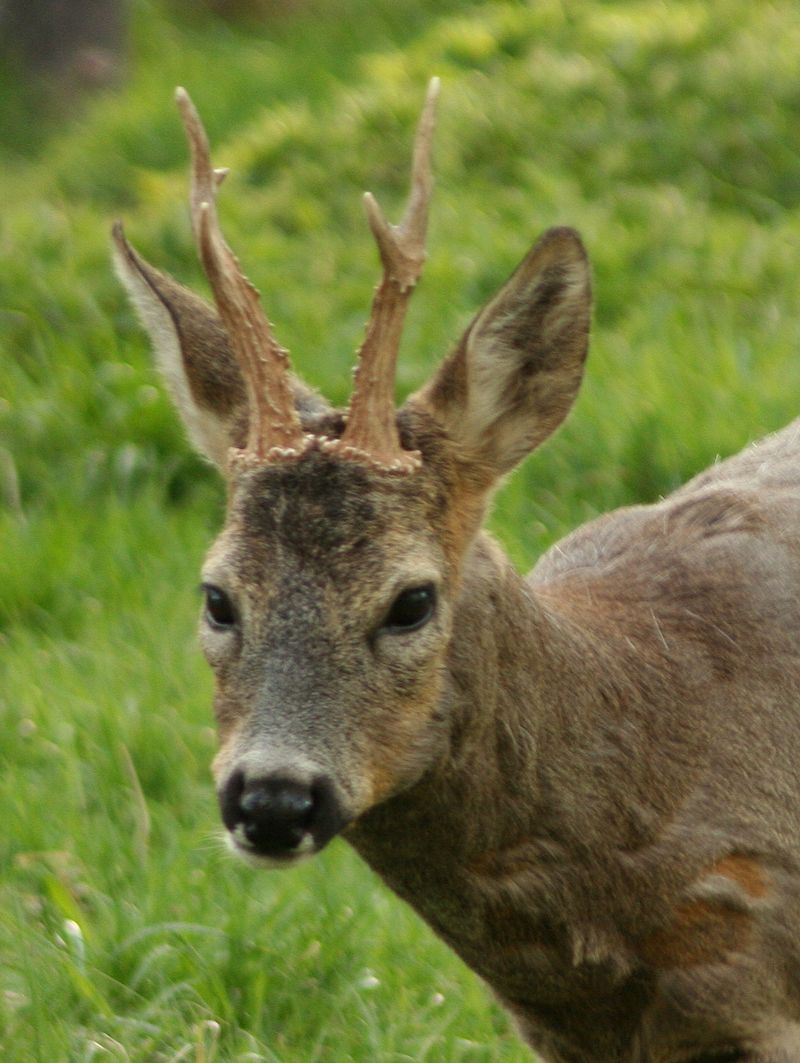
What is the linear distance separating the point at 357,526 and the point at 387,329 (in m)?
0.38

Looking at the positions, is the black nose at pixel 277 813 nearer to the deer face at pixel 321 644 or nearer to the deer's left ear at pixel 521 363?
the deer face at pixel 321 644

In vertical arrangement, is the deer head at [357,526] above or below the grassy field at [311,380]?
above

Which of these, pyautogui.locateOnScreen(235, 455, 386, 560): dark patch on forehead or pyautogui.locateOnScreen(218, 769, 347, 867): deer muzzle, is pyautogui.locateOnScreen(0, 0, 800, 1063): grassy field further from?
pyautogui.locateOnScreen(235, 455, 386, 560): dark patch on forehead

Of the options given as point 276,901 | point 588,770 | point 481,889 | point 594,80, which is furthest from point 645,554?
point 594,80

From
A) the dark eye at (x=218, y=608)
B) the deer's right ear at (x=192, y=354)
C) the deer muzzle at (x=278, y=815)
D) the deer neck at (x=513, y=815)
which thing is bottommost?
the deer neck at (x=513, y=815)

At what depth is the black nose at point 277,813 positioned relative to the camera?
3398 millimetres

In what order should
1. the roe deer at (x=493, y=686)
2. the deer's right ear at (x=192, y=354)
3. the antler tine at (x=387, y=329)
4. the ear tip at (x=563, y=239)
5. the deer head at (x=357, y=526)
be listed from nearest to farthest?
1. the deer head at (x=357, y=526)
2. the roe deer at (x=493, y=686)
3. the antler tine at (x=387, y=329)
4. the ear tip at (x=563, y=239)
5. the deer's right ear at (x=192, y=354)

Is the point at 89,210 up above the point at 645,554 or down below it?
below

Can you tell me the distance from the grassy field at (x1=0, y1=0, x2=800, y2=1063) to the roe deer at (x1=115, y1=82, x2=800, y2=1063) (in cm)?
78

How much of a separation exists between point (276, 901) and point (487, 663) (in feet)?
4.34

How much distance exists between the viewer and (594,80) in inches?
376

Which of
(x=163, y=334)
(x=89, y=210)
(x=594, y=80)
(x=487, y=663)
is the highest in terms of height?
(x=163, y=334)

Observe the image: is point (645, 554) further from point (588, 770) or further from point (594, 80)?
point (594, 80)

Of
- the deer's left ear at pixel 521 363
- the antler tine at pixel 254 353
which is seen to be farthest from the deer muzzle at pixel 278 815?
the deer's left ear at pixel 521 363
